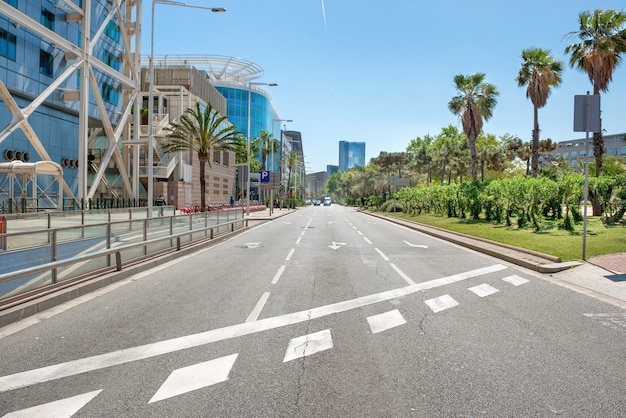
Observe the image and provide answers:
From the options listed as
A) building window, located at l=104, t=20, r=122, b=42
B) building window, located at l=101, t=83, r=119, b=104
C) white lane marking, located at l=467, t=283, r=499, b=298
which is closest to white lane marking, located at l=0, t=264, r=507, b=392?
white lane marking, located at l=467, t=283, r=499, b=298

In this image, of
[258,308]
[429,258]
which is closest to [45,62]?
[429,258]

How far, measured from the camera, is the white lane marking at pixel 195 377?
388cm

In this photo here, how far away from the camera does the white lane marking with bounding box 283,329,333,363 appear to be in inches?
191

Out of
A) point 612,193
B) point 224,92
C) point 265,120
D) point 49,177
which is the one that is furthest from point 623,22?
point 265,120

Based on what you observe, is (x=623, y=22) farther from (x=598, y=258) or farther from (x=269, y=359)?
(x=269, y=359)

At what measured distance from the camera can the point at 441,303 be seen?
738cm

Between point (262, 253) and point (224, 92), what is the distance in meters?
88.7

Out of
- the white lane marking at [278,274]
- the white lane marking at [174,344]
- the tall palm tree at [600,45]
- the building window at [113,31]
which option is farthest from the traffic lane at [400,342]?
the building window at [113,31]

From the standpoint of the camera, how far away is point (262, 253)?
1439 cm

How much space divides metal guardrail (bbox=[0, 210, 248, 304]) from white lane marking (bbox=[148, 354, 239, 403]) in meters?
3.66

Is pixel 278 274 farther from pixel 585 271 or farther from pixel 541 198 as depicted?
pixel 541 198

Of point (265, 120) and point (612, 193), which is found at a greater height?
point (265, 120)

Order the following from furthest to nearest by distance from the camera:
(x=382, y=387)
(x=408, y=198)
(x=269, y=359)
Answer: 1. (x=408, y=198)
2. (x=269, y=359)
3. (x=382, y=387)

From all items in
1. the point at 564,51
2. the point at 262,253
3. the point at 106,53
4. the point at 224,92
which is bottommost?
the point at 262,253
